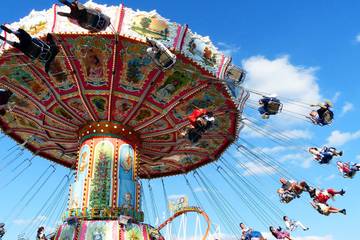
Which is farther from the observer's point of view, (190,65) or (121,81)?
(121,81)

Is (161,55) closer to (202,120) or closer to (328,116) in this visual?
(202,120)

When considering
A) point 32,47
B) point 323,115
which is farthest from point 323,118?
point 32,47

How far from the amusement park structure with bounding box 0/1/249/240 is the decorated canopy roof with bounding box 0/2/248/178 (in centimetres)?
3

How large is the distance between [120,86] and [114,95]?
0.43m

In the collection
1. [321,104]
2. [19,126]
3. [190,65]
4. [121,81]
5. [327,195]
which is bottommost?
[327,195]

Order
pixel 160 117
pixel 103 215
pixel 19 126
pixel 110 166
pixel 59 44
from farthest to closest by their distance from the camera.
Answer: pixel 19 126 → pixel 160 117 → pixel 110 166 → pixel 103 215 → pixel 59 44

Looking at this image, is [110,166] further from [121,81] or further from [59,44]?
[59,44]

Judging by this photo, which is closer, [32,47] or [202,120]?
[32,47]

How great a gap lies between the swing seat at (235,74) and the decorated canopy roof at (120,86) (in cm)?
22

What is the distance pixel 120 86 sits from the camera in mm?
14195

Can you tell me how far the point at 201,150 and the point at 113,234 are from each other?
6541mm

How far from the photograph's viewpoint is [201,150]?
60.3 ft

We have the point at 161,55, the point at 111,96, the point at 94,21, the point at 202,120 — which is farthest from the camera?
the point at 111,96

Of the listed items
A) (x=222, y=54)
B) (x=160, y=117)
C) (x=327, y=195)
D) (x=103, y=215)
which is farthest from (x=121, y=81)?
(x=327, y=195)
